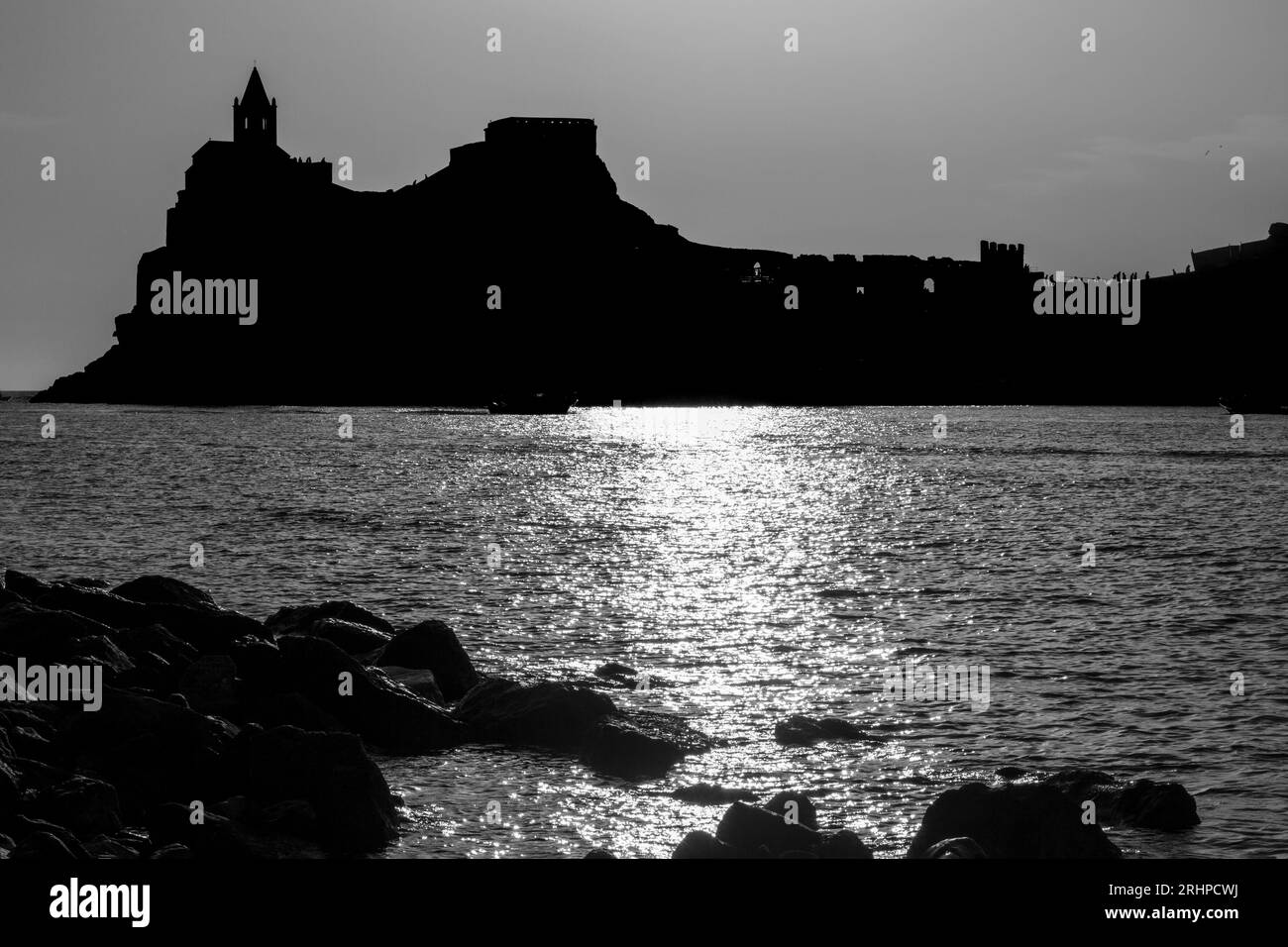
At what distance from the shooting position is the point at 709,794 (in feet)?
51.2

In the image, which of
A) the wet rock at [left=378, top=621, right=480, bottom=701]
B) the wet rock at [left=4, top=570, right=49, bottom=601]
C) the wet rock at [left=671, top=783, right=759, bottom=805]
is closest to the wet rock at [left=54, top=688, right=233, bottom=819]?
the wet rock at [left=671, top=783, right=759, bottom=805]

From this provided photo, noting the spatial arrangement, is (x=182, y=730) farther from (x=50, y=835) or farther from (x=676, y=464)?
(x=676, y=464)

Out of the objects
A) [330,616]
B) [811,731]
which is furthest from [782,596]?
[811,731]

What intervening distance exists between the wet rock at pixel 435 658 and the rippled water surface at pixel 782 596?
118 inches

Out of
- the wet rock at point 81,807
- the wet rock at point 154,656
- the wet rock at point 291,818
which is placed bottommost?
the wet rock at point 291,818

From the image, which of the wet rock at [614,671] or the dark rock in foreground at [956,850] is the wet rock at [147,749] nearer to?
the dark rock in foreground at [956,850]

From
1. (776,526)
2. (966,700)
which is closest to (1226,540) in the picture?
(776,526)

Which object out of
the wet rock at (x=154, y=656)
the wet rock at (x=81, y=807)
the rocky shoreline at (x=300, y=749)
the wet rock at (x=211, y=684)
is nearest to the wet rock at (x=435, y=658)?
the rocky shoreline at (x=300, y=749)

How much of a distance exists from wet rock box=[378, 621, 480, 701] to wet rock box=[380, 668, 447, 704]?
12.4 inches

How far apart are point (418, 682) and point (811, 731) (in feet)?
18.2

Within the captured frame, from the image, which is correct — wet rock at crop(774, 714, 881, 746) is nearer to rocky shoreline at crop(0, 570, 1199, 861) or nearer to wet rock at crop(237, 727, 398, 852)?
rocky shoreline at crop(0, 570, 1199, 861)

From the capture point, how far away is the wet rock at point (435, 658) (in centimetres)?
2052

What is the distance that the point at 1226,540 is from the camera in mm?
48250

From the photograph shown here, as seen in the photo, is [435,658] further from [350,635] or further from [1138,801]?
[1138,801]
